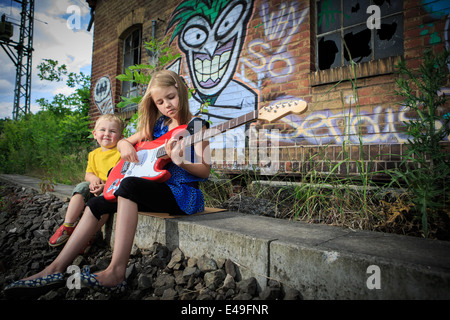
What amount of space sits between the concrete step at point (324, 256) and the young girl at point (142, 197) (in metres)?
0.21

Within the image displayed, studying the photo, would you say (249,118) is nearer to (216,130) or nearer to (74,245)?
(216,130)

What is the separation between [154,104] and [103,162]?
0.66m

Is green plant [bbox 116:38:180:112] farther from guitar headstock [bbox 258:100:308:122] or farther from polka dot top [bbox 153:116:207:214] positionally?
guitar headstock [bbox 258:100:308:122]

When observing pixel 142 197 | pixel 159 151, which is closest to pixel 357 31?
pixel 159 151

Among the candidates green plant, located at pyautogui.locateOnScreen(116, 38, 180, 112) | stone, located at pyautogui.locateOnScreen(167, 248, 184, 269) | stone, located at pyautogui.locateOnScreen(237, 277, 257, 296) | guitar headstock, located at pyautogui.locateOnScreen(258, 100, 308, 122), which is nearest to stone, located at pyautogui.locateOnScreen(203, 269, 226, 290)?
stone, located at pyautogui.locateOnScreen(237, 277, 257, 296)

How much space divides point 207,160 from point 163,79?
640 millimetres

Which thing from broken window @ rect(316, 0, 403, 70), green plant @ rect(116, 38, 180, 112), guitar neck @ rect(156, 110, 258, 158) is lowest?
guitar neck @ rect(156, 110, 258, 158)

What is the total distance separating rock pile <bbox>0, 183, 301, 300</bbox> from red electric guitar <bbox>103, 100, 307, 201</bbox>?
44 cm

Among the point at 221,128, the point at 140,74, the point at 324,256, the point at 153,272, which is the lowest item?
the point at 153,272

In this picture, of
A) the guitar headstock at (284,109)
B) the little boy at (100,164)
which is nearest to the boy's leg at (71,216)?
the little boy at (100,164)

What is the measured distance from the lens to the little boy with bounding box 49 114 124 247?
1.91 meters

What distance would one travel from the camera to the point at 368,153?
8.21 feet

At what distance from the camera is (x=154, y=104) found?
1914mm
